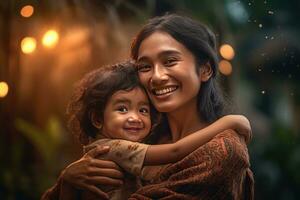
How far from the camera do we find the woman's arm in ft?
4.21

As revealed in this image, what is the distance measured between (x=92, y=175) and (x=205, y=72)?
1.14ft

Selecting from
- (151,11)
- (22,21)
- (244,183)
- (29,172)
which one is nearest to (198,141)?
(244,183)

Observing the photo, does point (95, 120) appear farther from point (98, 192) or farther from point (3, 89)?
point (3, 89)

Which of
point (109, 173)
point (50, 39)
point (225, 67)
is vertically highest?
point (50, 39)

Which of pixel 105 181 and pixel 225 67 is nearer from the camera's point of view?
pixel 105 181

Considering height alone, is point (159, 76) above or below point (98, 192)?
above

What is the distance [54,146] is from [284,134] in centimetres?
126

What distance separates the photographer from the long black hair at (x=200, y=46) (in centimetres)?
132

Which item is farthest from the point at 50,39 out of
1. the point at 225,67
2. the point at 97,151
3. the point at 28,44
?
the point at 97,151

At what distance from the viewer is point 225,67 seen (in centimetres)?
242

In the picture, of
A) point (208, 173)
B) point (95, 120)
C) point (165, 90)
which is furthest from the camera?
point (95, 120)

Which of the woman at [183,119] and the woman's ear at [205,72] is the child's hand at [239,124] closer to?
the woman at [183,119]

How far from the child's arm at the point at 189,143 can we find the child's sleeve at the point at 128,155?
15 mm

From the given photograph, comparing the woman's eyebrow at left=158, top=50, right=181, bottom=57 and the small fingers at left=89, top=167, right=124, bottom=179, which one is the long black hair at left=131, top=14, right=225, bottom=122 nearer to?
the woman's eyebrow at left=158, top=50, right=181, bottom=57
